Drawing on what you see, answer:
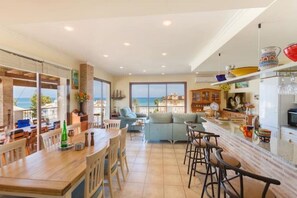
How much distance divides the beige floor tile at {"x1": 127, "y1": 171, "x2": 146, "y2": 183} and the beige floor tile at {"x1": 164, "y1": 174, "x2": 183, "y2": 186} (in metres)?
0.39

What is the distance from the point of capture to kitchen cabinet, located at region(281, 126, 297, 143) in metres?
3.34

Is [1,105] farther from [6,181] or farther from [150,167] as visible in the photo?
[150,167]

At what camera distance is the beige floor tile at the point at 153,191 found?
2504 mm

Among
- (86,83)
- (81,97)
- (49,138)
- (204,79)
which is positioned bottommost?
(49,138)

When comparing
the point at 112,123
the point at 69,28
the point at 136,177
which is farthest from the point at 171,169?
the point at 69,28

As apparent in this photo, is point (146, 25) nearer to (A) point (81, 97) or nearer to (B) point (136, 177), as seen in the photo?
(B) point (136, 177)

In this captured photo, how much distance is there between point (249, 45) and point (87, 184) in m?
3.27

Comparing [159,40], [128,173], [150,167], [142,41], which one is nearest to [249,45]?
[159,40]

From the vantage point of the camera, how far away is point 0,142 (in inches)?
114

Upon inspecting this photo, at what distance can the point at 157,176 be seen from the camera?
3.09 meters

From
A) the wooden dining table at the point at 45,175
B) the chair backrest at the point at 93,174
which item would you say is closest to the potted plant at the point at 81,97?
the wooden dining table at the point at 45,175

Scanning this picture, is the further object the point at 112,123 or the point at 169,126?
the point at 169,126

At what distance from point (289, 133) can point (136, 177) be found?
3.18m

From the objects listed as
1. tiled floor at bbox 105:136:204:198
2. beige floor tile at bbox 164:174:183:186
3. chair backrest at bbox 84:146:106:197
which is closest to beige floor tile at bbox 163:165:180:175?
tiled floor at bbox 105:136:204:198
